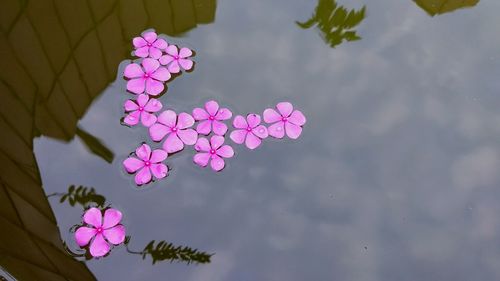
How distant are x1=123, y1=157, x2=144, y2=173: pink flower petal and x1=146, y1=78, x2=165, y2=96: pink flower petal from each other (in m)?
0.20

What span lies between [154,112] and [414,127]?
2.23 feet

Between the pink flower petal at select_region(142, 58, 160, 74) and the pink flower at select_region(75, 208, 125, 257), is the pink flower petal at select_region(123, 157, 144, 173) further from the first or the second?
the pink flower petal at select_region(142, 58, 160, 74)

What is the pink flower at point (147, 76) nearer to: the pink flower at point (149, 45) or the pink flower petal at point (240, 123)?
the pink flower at point (149, 45)

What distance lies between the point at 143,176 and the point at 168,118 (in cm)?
17

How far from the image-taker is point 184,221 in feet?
4.24

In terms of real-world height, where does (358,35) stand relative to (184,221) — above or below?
above

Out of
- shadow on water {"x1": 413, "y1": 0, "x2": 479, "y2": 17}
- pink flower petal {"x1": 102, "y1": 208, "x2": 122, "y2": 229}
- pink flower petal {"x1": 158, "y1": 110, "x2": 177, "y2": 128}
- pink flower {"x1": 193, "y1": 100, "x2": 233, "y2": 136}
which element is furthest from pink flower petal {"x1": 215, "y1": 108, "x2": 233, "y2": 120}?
shadow on water {"x1": 413, "y1": 0, "x2": 479, "y2": 17}

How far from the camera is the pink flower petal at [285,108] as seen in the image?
1446mm

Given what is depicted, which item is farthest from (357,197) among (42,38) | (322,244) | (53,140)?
(42,38)

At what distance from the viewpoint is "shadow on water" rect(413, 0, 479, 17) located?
1661mm

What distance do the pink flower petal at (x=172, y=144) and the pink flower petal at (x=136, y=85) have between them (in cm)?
16

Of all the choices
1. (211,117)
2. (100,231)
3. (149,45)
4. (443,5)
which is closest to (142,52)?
(149,45)

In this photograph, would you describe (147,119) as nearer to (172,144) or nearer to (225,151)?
(172,144)

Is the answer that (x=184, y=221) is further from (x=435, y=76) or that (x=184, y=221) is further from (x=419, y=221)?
(x=435, y=76)
